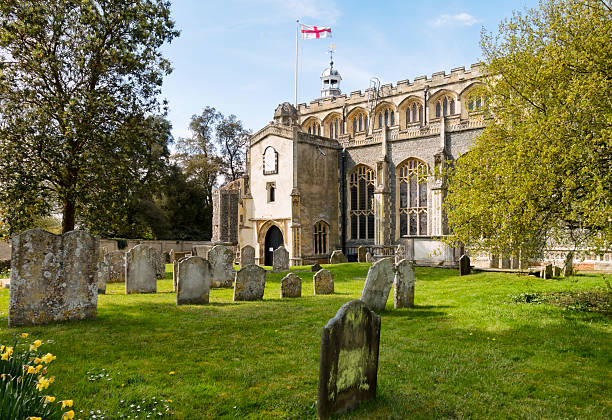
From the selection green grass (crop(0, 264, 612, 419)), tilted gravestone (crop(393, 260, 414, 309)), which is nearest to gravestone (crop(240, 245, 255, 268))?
green grass (crop(0, 264, 612, 419))

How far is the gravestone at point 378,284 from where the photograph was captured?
8180mm

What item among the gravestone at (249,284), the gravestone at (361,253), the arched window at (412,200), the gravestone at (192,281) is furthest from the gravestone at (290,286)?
the arched window at (412,200)

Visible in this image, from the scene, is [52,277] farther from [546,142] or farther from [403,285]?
[546,142]

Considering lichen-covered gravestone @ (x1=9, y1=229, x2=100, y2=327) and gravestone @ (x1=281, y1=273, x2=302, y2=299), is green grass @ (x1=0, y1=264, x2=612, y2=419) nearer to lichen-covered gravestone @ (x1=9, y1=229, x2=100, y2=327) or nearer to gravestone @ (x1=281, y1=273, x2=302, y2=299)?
lichen-covered gravestone @ (x1=9, y1=229, x2=100, y2=327)

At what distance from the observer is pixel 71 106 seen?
11.5m

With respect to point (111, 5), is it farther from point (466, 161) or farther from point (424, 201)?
point (424, 201)

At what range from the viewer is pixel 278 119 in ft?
114

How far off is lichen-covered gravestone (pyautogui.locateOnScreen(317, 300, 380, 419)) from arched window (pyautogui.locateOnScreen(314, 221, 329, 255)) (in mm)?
20994

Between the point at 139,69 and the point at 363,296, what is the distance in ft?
34.3

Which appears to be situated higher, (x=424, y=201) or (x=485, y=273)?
(x=424, y=201)

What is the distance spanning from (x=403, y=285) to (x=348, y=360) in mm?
5151

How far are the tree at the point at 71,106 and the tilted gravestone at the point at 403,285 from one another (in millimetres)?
8839

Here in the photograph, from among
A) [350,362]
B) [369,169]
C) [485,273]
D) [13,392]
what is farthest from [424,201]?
[13,392]

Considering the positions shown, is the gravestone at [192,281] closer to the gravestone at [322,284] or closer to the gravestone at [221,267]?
the gravestone at [322,284]
